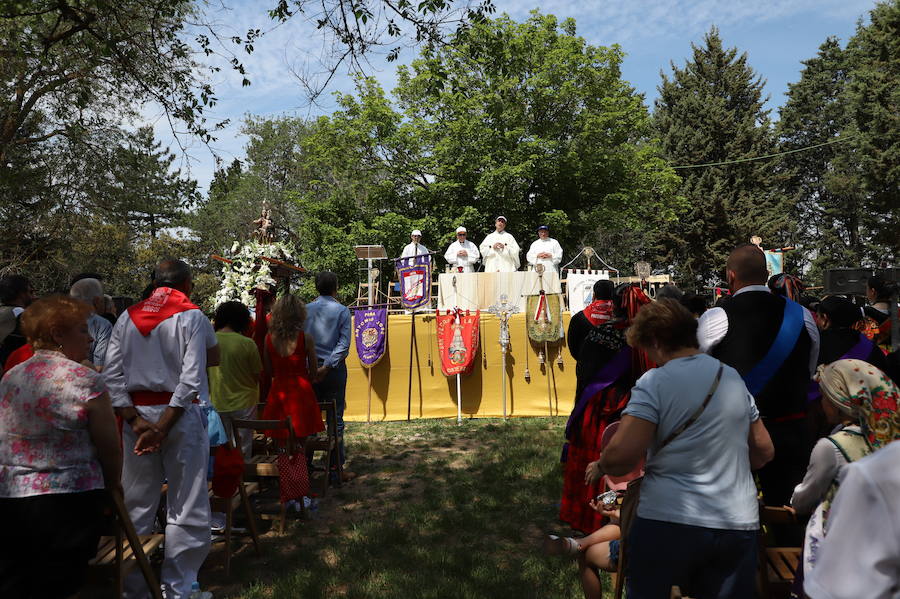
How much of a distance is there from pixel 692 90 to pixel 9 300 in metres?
34.5

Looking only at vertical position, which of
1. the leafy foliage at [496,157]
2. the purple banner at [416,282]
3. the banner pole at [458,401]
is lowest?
the banner pole at [458,401]

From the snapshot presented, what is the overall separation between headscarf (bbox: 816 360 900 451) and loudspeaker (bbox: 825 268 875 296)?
4318mm

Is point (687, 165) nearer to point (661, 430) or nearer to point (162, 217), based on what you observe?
point (661, 430)

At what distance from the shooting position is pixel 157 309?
3.21 meters

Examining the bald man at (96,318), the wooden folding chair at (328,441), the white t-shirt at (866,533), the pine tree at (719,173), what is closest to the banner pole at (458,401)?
the wooden folding chair at (328,441)

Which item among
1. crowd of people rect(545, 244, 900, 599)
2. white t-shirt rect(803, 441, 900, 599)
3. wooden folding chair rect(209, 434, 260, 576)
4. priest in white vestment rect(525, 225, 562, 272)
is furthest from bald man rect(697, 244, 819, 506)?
priest in white vestment rect(525, 225, 562, 272)

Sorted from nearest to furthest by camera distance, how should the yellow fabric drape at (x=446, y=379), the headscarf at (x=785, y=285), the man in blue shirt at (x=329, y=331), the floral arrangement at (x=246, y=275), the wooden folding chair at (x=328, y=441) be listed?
the headscarf at (x=785, y=285)
the wooden folding chair at (x=328, y=441)
the man in blue shirt at (x=329, y=331)
the floral arrangement at (x=246, y=275)
the yellow fabric drape at (x=446, y=379)

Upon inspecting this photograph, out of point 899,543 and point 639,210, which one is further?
point 639,210

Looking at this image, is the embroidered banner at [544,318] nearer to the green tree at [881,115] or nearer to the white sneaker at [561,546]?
the white sneaker at [561,546]

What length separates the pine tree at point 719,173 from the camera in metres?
30.4

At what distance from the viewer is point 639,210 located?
2770 cm

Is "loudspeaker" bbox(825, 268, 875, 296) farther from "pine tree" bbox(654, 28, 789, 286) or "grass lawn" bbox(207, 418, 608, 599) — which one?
"pine tree" bbox(654, 28, 789, 286)

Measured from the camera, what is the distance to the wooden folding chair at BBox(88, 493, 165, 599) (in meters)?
2.70

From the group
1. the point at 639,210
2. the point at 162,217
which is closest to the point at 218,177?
the point at 639,210
